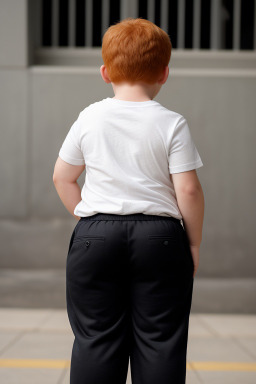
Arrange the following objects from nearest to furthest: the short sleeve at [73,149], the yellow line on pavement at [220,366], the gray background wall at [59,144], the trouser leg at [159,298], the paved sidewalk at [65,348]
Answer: the trouser leg at [159,298]
the short sleeve at [73,149]
the paved sidewalk at [65,348]
the yellow line on pavement at [220,366]
the gray background wall at [59,144]

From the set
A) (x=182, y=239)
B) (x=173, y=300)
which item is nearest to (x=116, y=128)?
(x=182, y=239)

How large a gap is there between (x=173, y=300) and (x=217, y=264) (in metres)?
3.51

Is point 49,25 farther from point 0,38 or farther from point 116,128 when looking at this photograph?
point 116,128

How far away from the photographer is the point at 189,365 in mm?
3365

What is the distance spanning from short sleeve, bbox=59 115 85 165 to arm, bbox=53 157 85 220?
23mm

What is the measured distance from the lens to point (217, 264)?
5.25 m

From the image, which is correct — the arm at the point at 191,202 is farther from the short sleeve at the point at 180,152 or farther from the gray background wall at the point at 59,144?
the gray background wall at the point at 59,144

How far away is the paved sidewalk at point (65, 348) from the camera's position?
313 centimetres

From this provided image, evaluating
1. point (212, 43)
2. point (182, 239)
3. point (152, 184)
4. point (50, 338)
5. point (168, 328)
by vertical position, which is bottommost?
point (50, 338)

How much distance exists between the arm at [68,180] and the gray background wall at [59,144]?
320 centimetres

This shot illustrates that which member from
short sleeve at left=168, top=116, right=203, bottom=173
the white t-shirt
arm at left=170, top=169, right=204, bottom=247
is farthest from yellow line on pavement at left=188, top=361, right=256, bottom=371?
short sleeve at left=168, top=116, right=203, bottom=173

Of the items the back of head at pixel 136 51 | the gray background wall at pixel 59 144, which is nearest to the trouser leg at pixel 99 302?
the back of head at pixel 136 51

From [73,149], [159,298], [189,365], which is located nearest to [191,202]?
[159,298]

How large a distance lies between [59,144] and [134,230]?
144 inches
